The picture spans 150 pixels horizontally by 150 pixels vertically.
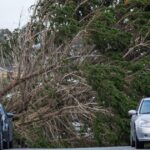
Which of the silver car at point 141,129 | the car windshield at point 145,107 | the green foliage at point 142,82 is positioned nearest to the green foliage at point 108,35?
the green foliage at point 142,82

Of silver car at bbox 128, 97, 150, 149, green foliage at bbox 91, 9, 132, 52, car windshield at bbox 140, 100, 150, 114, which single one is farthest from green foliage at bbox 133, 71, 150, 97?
silver car at bbox 128, 97, 150, 149

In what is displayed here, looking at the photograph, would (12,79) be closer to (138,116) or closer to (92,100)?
(92,100)

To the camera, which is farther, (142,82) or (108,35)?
(108,35)

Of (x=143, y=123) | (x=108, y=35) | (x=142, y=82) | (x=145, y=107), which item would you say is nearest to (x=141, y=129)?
(x=143, y=123)

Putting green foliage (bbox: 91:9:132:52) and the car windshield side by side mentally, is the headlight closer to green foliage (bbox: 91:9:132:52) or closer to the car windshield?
the car windshield

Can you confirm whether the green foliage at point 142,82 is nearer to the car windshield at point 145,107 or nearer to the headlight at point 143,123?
the car windshield at point 145,107

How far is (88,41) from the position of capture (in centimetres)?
2834

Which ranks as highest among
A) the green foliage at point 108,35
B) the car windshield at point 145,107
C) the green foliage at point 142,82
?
the green foliage at point 108,35

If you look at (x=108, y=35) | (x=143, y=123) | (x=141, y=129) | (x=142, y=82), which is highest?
(x=108, y=35)

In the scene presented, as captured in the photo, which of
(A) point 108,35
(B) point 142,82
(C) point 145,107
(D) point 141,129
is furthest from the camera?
(A) point 108,35

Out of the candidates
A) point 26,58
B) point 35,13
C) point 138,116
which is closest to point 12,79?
point 26,58

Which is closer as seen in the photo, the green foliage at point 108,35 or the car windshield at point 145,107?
the car windshield at point 145,107

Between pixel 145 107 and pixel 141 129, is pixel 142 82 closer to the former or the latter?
pixel 145 107

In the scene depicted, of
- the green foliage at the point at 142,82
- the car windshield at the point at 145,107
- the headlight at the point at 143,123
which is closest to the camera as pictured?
the headlight at the point at 143,123
